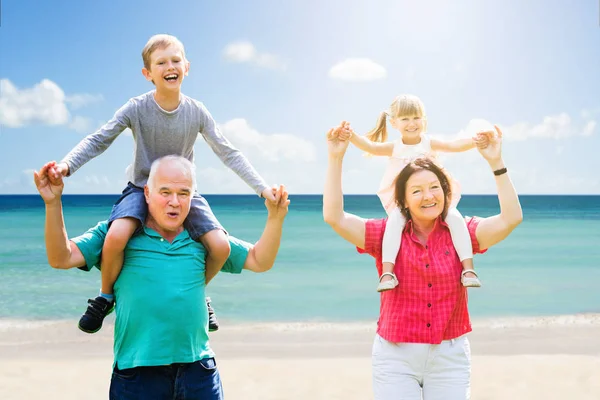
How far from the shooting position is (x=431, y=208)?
10.8 feet

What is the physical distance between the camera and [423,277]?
3.24 metres

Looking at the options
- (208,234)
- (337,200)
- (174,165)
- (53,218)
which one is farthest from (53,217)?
(337,200)

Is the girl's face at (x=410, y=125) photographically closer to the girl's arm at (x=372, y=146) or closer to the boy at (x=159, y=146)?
the girl's arm at (x=372, y=146)

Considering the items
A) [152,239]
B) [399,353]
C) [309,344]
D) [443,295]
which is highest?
[152,239]

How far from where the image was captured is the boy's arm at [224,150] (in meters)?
3.73

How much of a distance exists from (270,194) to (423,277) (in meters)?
0.86

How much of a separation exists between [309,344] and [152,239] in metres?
7.51

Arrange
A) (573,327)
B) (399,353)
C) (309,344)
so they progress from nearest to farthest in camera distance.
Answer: (399,353) < (309,344) < (573,327)

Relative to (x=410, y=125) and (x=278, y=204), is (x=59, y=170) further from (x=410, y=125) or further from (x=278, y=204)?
(x=410, y=125)

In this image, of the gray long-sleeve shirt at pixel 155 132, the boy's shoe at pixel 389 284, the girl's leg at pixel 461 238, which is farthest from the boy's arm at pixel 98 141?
the girl's leg at pixel 461 238

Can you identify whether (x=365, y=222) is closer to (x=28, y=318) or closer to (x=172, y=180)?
(x=172, y=180)

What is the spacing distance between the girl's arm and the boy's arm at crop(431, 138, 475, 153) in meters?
0.31

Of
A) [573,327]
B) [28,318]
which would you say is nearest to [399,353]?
[573,327]

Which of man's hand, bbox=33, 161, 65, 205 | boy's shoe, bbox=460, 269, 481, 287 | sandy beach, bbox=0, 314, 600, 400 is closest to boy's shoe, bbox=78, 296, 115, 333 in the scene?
man's hand, bbox=33, 161, 65, 205
